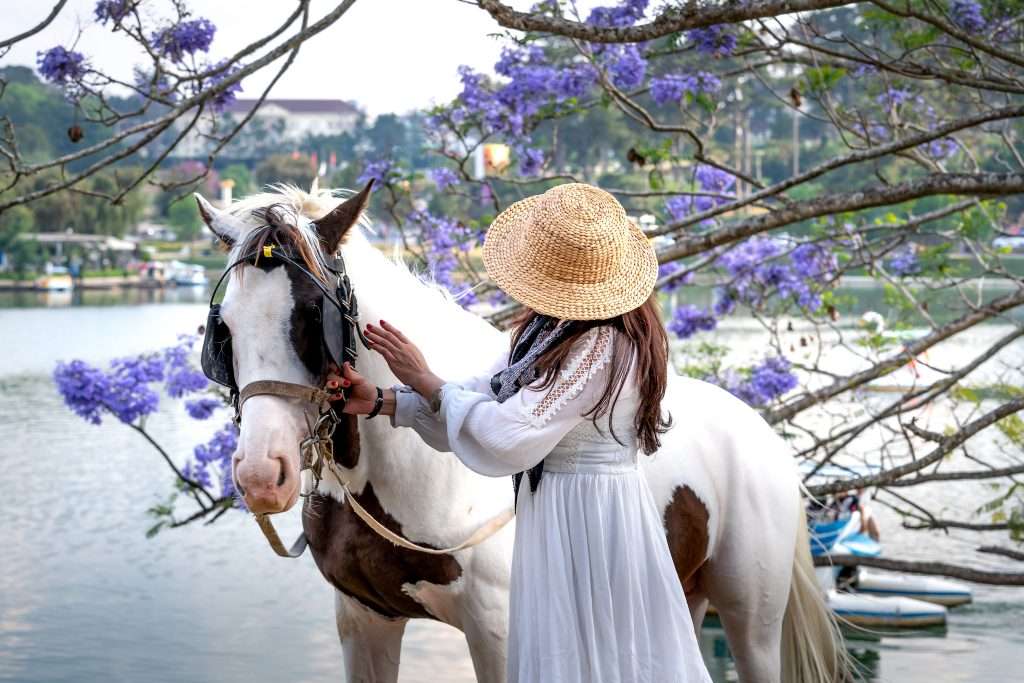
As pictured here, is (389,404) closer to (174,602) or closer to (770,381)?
(770,381)

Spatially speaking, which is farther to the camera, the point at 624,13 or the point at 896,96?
the point at 896,96

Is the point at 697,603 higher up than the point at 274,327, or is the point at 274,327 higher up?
the point at 274,327

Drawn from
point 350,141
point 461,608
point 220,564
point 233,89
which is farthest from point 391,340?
point 350,141

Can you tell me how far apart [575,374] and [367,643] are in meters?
1.16

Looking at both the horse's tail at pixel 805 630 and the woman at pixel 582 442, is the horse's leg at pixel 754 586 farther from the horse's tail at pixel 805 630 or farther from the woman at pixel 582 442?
the woman at pixel 582 442

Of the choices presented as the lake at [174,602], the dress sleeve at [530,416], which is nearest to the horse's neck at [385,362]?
the dress sleeve at [530,416]

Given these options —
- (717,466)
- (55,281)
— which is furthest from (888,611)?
(55,281)

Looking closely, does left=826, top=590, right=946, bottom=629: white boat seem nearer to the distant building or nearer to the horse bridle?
the horse bridle

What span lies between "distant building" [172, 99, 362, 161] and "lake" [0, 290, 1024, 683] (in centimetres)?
7059

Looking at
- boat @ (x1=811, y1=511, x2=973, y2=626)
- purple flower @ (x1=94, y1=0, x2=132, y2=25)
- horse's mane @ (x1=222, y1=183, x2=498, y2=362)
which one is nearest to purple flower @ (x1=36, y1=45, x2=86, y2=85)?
purple flower @ (x1=94, y1=0, x2=132, y2=25)

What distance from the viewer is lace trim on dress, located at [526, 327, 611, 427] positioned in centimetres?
251

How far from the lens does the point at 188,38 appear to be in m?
5.25

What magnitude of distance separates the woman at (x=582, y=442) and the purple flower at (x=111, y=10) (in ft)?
8.03

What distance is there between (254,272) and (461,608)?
0.98m
